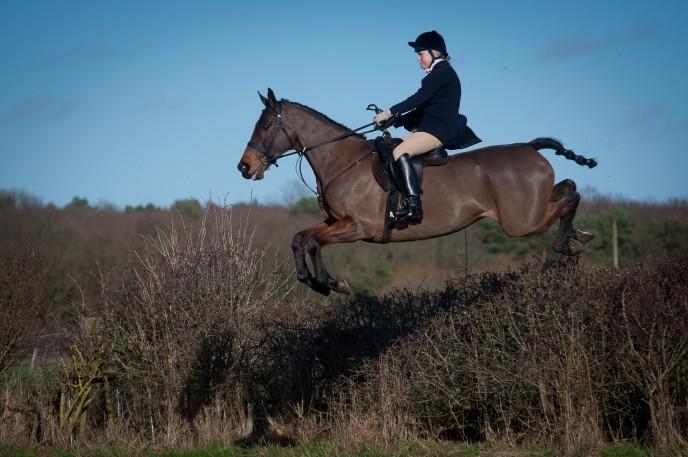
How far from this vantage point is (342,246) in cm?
3406

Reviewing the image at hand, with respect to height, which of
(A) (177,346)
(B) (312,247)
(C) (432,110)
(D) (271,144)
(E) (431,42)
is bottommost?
(A) (177,346)

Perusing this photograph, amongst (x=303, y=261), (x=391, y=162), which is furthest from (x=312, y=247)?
(x=391, y=162)

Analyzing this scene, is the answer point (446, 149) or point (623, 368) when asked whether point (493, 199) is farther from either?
point (623, 368)

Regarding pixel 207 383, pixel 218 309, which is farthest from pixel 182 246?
pixel 207 383

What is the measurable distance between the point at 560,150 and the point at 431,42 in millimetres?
2024

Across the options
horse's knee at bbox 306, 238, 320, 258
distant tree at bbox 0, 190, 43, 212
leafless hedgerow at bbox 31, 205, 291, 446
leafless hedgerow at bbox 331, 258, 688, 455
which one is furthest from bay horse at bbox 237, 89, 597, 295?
distant tree at bbox 0, 190, 43, 212

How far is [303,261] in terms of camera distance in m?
9.27

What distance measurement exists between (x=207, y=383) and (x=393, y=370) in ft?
10.4

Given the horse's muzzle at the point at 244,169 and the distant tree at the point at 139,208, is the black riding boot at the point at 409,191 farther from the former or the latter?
the distant tree at the point at 139,208

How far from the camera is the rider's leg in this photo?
9477 mm

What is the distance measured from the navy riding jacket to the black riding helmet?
0.19 meters

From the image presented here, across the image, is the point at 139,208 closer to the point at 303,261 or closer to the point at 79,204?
the point at 79,204

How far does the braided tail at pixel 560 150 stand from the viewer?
10078mm

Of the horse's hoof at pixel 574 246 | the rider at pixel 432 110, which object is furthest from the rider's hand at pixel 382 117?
the horse's hoof at pixel 574 246
